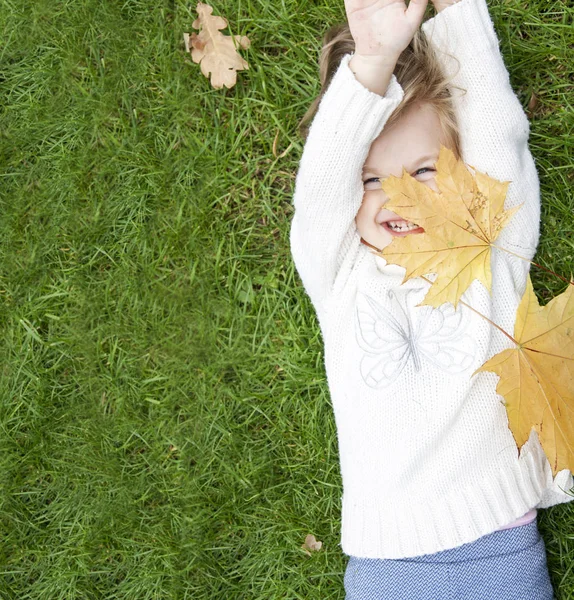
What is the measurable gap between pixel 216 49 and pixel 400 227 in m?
1.08

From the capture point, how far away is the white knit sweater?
6.63 ft

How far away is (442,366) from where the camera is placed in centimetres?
202

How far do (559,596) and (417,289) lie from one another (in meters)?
1.18

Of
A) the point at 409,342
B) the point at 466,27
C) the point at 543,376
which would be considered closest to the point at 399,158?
the point at 466,27

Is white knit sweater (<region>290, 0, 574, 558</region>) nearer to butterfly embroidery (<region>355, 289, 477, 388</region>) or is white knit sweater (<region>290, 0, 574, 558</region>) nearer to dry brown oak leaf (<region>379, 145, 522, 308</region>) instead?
butterfly embroidery (<region>355, 289, 477, 388</region>)

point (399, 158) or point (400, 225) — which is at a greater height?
point (399, 158)

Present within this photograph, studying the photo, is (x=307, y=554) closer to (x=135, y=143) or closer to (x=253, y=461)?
(x=253, y=461)

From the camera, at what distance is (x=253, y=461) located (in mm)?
2561

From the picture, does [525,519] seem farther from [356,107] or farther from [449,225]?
[356,107]

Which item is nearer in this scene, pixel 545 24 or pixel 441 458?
pixel 441 458

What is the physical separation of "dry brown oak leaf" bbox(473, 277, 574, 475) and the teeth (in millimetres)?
487

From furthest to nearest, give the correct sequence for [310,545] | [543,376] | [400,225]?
[310,545]
[400,225]
[543,376]

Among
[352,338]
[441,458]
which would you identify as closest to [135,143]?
[352,338]

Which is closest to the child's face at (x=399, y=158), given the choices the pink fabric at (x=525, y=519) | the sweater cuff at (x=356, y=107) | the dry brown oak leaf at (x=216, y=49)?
the sweater cuff at (x=356, y=107)
